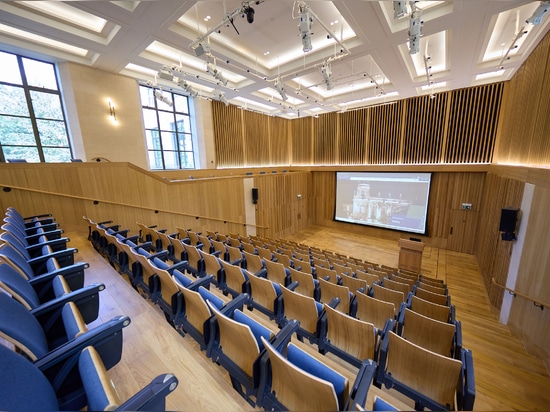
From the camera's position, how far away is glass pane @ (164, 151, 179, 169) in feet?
26.9

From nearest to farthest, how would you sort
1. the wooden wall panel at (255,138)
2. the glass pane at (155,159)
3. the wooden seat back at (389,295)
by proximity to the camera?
1. the wooden seat back at (389,295)
2. the glass pane at (155,159)
3. the wooden wall panel at (255,138)

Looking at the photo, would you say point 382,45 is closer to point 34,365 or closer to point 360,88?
point 360,88

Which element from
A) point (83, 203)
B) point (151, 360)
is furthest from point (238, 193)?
point (151, 360)

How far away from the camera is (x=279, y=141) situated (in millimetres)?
11922

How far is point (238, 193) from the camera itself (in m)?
7.98

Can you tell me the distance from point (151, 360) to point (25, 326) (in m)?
0.76

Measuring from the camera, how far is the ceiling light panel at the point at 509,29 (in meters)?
3.96

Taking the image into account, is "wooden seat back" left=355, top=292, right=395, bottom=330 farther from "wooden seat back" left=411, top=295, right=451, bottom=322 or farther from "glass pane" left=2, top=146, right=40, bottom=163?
"glass pane" left=2, top=146, right=40, bottom=163

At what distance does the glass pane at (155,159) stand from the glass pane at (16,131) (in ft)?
9.30

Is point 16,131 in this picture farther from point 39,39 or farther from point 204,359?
point 204,359

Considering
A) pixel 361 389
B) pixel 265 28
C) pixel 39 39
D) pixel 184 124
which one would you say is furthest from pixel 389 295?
pixel 39 39

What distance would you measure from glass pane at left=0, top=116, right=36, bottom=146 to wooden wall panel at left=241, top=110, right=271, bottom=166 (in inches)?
276

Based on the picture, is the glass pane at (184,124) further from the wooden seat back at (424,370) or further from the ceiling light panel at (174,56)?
the wooden seat back at (424,370)

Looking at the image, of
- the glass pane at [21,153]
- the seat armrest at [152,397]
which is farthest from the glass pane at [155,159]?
the seat armrest at [152,397]
